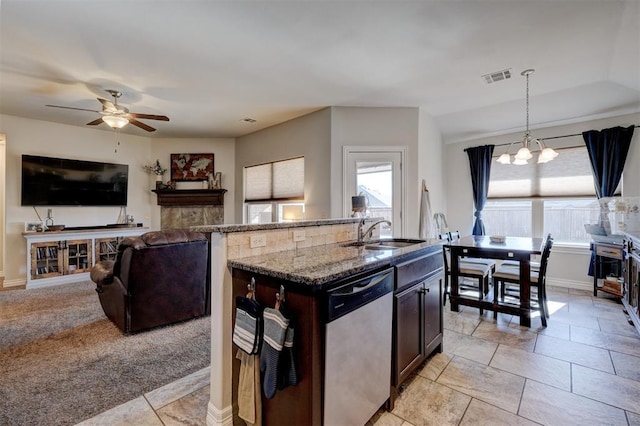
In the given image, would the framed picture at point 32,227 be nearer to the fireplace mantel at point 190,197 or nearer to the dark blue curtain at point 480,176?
the fireplace mantel at point 190,197

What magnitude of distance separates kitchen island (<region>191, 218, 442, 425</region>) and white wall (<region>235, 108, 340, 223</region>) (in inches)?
94.2

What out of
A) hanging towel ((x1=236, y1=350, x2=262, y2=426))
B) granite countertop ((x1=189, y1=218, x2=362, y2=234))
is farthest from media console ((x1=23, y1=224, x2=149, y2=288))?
hanging towel ((x1=236, y1=350, x2=262, y2=426))

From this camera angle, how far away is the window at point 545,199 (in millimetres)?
4512

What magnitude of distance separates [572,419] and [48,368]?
3.83 meters

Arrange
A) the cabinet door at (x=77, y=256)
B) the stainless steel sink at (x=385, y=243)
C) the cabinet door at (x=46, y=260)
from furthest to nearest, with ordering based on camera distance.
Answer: the cabinet door at (x=77, y=256), the cabinet door at (x=46, y=260), the stainless steel sink at (x=385, y=243)

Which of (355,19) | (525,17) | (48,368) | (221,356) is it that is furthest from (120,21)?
(525,17)

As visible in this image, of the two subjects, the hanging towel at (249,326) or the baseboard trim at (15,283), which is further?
the baseboard trim at (15,283)

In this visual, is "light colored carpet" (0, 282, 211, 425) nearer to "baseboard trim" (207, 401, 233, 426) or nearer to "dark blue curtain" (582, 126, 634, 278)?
"baseboard trim" (207, 401, 233, 426)

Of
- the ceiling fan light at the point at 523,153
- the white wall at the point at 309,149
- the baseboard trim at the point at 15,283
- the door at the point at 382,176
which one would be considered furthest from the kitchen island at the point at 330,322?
the baseboard trim at the point at 15,283

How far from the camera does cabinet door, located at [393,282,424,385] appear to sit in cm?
193

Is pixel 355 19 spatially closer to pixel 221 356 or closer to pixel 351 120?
pixel 351 120

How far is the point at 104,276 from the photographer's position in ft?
9.86

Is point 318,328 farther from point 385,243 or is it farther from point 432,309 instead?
point 385,243

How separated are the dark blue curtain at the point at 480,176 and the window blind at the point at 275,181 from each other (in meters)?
3.19
